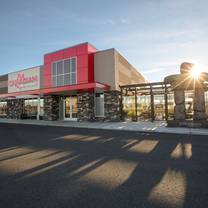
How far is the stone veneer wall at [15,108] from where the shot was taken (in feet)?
80.0

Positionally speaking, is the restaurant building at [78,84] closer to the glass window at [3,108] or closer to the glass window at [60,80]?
the glass window at [60,80]

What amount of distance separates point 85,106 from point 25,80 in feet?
37.9

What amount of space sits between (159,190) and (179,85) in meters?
10.7

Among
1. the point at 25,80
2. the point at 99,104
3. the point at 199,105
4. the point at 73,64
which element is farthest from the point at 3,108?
the point at 199,105

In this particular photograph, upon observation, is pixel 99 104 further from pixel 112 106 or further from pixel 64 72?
pixel 64 72

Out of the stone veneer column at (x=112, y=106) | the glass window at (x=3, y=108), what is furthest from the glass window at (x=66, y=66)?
the glass window at (x=3, y=108)

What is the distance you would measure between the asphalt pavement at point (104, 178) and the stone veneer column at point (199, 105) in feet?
22.3

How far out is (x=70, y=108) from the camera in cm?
2027

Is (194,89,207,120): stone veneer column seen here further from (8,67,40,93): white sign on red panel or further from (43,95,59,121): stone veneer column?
(8,67,40,93): white sign on red panel

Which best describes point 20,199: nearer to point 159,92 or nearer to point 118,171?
point 118,171

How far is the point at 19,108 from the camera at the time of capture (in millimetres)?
24516

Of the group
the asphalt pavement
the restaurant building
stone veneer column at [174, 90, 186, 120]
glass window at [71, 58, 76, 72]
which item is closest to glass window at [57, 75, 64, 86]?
the restaurant building

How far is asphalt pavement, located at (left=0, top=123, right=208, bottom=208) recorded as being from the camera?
283 centimetres

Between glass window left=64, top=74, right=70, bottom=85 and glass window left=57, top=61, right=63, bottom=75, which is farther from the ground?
glass window left=57, top=61, right=63, bottom=75
